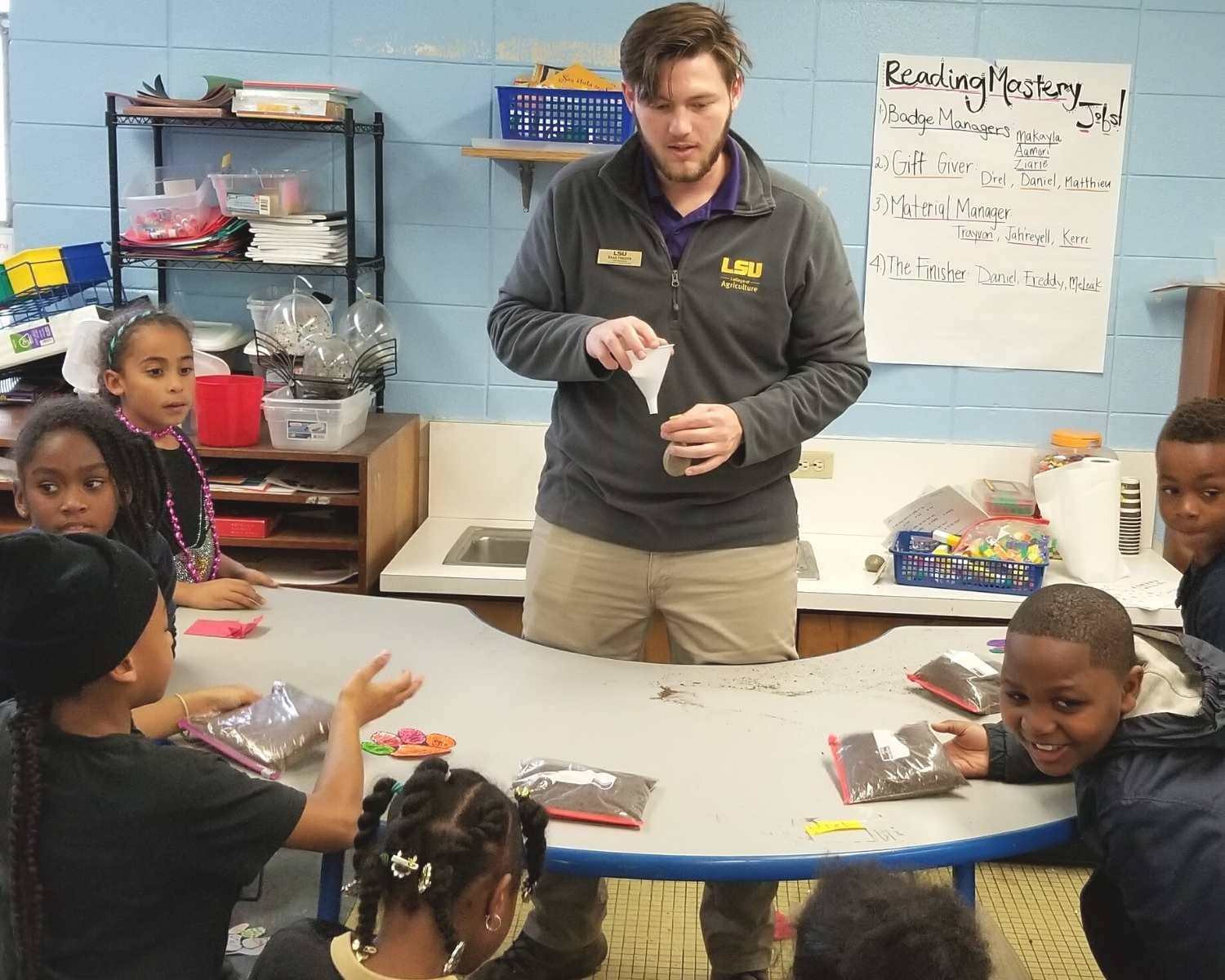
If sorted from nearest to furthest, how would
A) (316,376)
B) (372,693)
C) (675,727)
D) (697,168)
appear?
1. (372,693)
2. (675,727)
3. (697,168)
4. (316,376)

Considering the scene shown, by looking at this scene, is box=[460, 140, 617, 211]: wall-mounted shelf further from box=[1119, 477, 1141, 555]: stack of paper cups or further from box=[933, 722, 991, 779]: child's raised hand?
box=[933, 722, 991, 779]: child's raised hand

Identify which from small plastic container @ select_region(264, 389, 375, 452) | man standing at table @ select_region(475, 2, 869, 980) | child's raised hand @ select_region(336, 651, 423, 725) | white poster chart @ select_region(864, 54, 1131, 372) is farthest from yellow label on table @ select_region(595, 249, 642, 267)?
white poster chart @ select_region(864, 54, 1131, 372)

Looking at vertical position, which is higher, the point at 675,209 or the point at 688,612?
the point at 675,209

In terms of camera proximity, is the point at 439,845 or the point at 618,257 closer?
the point at 439,845

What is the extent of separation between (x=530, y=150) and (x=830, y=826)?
2.10m

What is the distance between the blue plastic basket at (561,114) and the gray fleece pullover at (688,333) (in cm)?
104

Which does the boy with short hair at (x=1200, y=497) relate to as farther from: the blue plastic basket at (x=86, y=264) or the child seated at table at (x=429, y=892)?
the blue plastic basket at (x=86, y=264)

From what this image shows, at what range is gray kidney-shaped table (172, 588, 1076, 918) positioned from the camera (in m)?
1.51

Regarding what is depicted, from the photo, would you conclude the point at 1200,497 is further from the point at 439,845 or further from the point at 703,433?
the point at 439,845

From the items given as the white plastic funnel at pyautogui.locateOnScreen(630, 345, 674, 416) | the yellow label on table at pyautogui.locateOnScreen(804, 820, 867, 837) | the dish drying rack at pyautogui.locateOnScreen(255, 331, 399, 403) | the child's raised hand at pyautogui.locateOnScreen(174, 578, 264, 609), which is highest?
the white plastic funnel at pyautogui.locateOnScreen(630, 345, 674, 416)

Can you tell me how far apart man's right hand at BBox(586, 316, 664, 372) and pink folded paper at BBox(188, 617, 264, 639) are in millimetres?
737

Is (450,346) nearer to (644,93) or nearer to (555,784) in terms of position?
(644,93)

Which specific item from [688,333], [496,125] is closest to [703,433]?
[688,333]

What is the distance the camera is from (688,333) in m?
2.12
